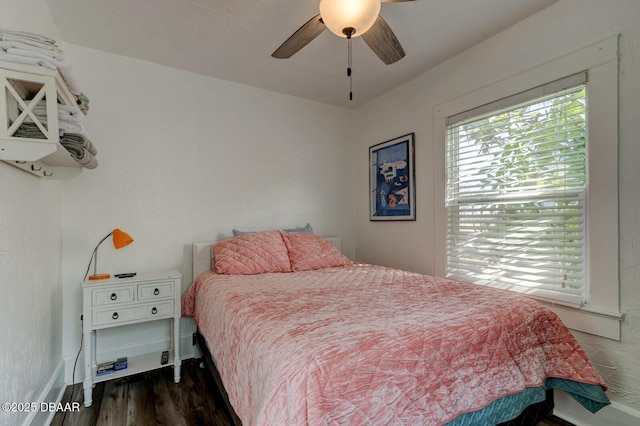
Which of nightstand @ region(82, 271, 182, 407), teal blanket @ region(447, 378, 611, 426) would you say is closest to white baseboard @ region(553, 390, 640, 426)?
teal blanket @ region(447, 378, 611, 426)

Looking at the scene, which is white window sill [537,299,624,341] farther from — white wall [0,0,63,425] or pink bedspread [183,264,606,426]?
white wall [0,0,63,425]

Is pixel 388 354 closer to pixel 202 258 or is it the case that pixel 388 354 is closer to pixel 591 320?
pixel 591 320

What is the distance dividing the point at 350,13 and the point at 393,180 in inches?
72.8

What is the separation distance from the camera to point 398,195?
116 inches

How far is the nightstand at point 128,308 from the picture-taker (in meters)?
1.88

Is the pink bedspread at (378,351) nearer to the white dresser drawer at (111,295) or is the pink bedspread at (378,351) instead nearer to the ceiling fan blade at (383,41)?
the white dresser drawer at (111,295)

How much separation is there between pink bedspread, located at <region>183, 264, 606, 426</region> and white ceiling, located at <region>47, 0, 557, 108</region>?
1729mm

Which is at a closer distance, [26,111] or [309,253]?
[26,111]

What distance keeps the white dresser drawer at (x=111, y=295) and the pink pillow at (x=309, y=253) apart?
1.16m

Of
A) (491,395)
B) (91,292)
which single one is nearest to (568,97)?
(491,395)

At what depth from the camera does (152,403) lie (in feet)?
6.07

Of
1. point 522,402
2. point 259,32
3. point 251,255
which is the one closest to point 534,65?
point 259,32

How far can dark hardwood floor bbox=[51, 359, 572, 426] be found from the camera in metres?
1.69

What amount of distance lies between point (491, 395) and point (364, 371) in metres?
0.66
